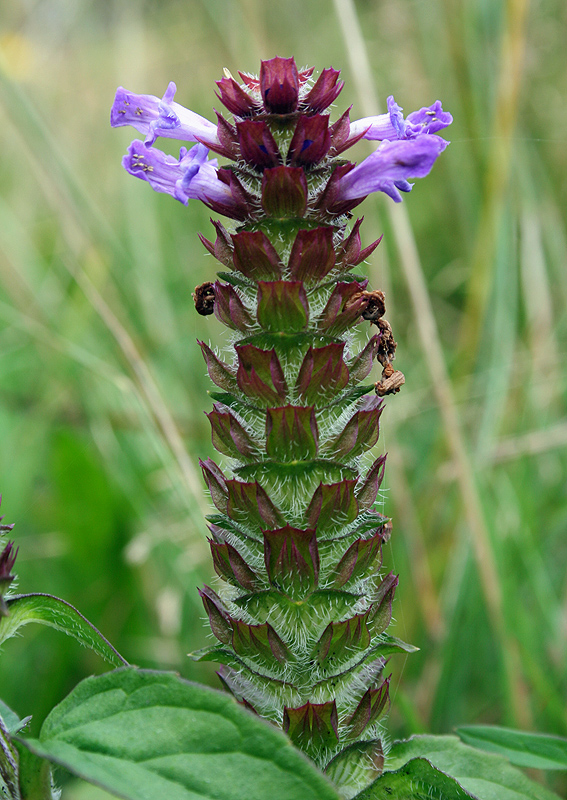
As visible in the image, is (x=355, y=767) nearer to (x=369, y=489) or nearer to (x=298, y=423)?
(x=369, y=489)

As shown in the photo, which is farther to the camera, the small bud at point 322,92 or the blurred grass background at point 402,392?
the blurred grass background at point 402,392

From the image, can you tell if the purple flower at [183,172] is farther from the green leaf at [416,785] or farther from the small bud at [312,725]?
the green leaf at [416,785]

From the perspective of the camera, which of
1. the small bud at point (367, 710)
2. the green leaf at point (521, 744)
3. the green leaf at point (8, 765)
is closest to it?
the green leaf at point (8, 765)

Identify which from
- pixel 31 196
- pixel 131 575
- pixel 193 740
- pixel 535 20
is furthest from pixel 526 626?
pixel 31 196

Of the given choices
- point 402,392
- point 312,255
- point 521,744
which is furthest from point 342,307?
point 402,392

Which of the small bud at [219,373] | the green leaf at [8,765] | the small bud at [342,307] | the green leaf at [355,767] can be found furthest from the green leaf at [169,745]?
the small bud at [342,307]

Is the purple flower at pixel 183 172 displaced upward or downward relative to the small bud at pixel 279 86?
downward
